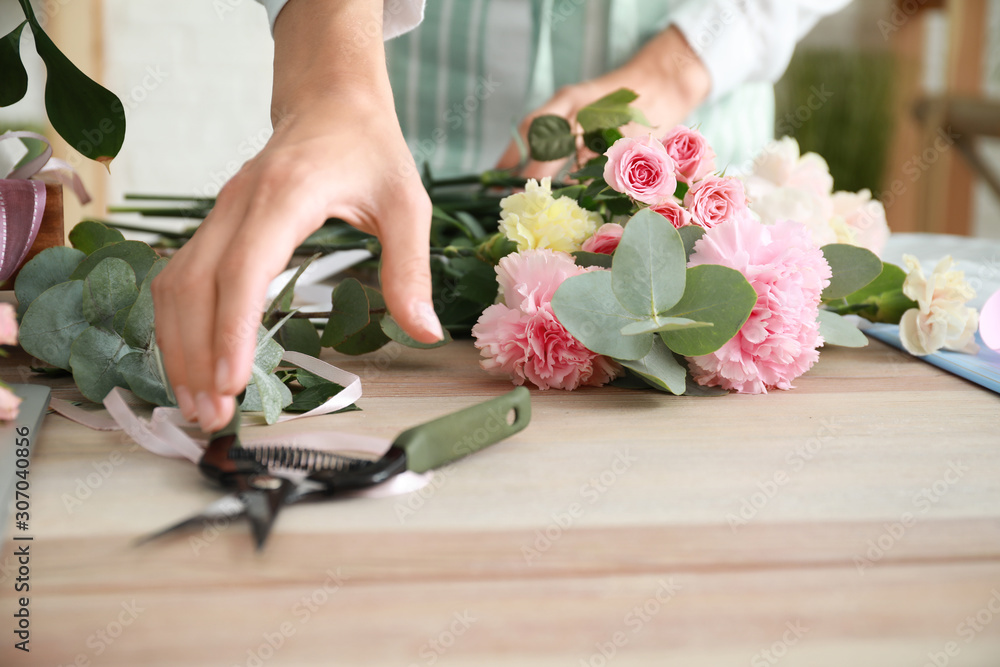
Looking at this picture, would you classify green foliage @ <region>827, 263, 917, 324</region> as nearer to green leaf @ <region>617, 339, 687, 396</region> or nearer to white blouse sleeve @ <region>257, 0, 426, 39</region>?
green leaf @ <region>617, 339, 687, 396</region>

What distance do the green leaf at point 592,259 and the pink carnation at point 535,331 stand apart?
17mm

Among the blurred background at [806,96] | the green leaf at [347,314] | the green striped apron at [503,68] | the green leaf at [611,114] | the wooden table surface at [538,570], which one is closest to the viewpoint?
the wooden table surface at [538,570]

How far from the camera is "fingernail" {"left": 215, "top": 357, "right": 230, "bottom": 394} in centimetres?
31

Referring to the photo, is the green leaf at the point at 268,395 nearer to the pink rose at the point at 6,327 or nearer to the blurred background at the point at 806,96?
the pink rose at the point at 6,327

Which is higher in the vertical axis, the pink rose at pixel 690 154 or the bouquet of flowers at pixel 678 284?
the pink rose at pixel 690 154

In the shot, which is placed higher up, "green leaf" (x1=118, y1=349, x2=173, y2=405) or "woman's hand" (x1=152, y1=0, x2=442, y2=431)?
"woman's hand" (x1=152, y1=0, x2=442, y2=431)

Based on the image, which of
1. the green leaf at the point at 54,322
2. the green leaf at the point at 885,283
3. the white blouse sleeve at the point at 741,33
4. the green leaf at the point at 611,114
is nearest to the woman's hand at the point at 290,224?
the green leaf at the point at 54,322

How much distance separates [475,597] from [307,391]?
0.68 ft

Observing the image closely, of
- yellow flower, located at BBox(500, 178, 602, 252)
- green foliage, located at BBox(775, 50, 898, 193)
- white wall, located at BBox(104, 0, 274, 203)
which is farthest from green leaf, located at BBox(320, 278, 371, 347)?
green foliage, located at BBox(775, 50, 898, 193)

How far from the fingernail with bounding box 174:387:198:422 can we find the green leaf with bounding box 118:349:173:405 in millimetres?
60

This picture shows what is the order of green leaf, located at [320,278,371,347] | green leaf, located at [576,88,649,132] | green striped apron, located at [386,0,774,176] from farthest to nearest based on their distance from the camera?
1. green striped apron, located at [386,0,774,176]
2. green leaf, located at [576,88,649,132]
3. green leaf, located at [320,278,371,347]

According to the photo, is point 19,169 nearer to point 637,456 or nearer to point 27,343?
point 27,343

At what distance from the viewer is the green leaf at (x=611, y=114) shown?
592 millimetres

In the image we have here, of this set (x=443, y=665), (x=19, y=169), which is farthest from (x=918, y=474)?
(x=19, y=169)
